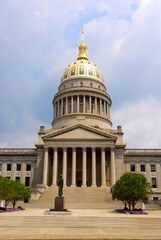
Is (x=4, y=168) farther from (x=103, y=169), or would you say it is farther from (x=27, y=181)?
(x=103, y=169)

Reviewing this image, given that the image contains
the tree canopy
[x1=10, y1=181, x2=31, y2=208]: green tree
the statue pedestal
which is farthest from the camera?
[x1=10, y1=181, x2=31, y2=208]: green tree

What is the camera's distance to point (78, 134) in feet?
188

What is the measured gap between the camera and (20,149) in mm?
67125

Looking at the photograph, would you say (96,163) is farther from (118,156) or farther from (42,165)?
(42,165)

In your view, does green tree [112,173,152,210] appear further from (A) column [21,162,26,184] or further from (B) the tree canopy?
(A) column [21,162,26,184]

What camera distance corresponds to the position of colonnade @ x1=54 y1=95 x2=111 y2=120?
246 ft

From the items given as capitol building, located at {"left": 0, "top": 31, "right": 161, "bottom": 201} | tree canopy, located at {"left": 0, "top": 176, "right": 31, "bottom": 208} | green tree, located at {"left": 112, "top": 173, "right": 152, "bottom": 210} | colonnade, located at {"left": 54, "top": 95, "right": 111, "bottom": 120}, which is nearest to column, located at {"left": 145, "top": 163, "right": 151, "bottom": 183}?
capitol building, located at {"left": 0, "top": 31, "right": 161, "bottom": 201}

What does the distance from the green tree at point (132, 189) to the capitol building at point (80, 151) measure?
17.0 meters

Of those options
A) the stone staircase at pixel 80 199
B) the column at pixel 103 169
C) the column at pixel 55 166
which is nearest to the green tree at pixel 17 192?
the stone staircase at pixel 80 199

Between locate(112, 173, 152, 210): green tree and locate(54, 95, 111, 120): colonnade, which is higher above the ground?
locate(54, 95, 111, 120): colonnade

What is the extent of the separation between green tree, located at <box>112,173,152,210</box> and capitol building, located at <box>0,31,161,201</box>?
16976 mm

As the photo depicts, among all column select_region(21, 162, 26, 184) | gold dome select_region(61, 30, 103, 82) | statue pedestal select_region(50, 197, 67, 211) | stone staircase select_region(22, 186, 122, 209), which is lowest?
stone staircase select_region(22, 186, 122, 209)

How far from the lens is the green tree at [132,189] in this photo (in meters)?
32.3

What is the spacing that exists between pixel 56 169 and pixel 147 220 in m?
35.4
